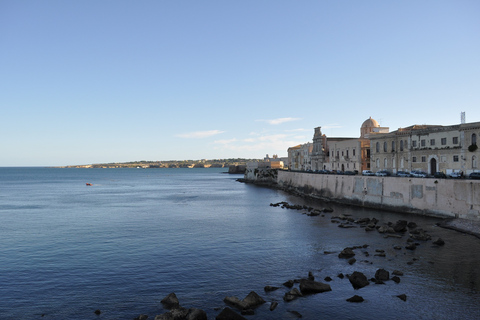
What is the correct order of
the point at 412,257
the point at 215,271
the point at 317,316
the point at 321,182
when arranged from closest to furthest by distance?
the point at 317,316, the point at 215,271, the point at 412,257, the point at 321,182

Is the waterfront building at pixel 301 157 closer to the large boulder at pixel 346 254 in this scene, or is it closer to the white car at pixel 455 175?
the white car at pixel 455 175

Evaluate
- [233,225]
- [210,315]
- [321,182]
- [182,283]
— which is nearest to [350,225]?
[233,225]

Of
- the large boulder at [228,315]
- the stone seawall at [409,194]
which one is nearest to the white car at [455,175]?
the stone seawall at [409,194]

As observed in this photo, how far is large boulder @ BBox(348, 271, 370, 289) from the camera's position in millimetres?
19467

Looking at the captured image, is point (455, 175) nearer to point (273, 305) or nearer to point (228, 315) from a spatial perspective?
point (273, 305)

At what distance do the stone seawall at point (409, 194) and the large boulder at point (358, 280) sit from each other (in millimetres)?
20943

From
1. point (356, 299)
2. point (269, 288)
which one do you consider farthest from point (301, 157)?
point (356, 299)

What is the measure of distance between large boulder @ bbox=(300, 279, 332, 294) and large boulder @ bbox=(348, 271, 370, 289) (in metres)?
1.50

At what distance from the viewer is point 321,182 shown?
217 ft

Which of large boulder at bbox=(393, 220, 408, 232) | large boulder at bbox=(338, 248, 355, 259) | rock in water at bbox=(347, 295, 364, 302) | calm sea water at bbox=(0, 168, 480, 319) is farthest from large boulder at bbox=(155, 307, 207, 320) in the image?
large boulder at bbox=(393, 220, 408, 232)

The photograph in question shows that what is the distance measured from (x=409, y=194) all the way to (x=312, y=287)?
29.2 metres

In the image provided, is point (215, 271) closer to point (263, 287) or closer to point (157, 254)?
point (263, 287)

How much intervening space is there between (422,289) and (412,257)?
608 centimetres

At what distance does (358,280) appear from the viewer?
19.6m
